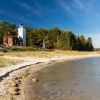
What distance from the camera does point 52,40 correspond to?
129 m

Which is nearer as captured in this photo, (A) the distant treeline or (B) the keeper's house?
(B) the keeper's house

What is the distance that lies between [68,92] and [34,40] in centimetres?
10804

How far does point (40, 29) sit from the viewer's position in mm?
136375

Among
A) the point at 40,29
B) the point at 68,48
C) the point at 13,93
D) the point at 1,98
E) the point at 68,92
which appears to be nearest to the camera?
the point at 1,98

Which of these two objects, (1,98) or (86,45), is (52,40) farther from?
(1,98)

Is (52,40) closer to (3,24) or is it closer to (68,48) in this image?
(68,48)

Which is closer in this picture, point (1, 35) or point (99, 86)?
point (99, 86)

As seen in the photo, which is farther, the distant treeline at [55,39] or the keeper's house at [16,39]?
the distant treeline at [55,39]

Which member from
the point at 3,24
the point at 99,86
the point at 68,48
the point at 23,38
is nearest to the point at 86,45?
the point at 68,48

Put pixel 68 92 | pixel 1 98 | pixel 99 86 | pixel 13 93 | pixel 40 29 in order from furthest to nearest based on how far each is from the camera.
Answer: pixel 40 29
pixel 99 86
pixel 68 92
pixel 13 93
pixel 1 98

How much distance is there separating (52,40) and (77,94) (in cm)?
10865

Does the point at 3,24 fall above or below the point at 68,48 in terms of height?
above

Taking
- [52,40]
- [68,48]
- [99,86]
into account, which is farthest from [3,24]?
[99,86]

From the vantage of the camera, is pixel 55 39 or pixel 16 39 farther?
pixel 55 39
